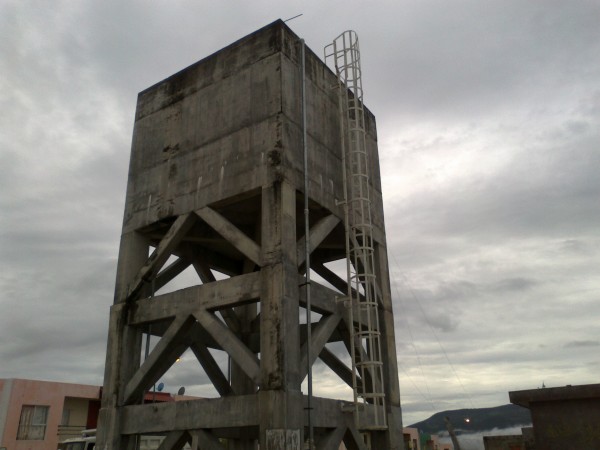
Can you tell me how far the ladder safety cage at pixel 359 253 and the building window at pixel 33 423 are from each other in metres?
25.8

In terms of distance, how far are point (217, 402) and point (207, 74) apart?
391 inches

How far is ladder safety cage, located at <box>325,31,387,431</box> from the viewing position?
50.3 ft

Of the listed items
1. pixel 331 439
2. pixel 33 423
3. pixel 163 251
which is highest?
pixel 163 251

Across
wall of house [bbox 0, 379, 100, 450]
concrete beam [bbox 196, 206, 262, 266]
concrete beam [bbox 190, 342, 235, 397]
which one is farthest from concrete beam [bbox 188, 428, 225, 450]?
wall of house [bbox 0, 379, 100, 450]

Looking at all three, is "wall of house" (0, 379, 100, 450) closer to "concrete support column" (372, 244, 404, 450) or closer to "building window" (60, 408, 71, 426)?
"building window" (60, 408, 71, 426)

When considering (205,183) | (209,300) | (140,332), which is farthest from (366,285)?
(140,332)

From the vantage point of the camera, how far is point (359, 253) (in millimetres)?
16766

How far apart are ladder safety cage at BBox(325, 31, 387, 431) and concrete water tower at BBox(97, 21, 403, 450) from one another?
0.07 meters

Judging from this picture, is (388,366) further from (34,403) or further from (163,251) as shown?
(34,403)

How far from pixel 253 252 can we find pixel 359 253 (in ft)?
12.0

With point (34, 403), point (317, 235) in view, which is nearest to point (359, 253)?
point (317, 235)

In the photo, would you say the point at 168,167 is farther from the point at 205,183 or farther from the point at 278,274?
the point at 278,274

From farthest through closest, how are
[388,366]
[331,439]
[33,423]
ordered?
[33,423], [388,366], [331,439]

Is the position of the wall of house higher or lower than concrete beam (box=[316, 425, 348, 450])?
higher
